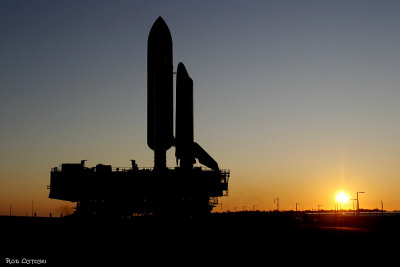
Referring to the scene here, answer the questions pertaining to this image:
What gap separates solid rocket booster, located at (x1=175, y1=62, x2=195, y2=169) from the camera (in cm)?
4509

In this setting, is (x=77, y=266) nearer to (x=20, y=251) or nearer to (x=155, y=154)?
(x=20, y=251)

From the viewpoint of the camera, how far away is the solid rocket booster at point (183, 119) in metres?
45.1

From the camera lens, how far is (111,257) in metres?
22.2

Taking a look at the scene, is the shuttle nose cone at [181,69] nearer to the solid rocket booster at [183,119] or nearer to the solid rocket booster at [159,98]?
the solid rocket booster at [183,119]

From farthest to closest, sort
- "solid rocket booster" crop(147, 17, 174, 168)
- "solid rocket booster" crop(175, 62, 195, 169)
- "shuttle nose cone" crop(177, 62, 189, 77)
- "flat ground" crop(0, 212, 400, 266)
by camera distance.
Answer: "shuttle nose cone" crop(177, 62, 189, 77), "solid rocket booster" crop(175, 62, 195, 169), "solid rocket booster" crop(147, 17, 174, 168), "flat ground" crop(0, 212, 400, 266)

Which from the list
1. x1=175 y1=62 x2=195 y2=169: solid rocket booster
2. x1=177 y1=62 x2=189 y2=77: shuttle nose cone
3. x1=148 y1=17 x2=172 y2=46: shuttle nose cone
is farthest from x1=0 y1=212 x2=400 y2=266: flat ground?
x1=148 y1=17 x2=172 y2=46: shuttle nose cone

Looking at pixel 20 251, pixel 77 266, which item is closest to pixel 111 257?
pixel 77 266

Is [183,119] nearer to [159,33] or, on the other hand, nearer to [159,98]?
[159,98]

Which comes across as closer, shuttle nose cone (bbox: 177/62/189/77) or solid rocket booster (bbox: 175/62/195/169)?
solid rocket booster (bbox: 175/62/195/169)

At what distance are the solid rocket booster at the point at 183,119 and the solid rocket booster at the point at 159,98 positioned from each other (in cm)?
144

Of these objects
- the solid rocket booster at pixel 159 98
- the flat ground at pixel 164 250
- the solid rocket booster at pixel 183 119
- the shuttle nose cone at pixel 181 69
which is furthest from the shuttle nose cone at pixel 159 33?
the flat ground at pixel 164 250

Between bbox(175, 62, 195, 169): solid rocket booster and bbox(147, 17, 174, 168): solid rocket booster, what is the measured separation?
1438 mm

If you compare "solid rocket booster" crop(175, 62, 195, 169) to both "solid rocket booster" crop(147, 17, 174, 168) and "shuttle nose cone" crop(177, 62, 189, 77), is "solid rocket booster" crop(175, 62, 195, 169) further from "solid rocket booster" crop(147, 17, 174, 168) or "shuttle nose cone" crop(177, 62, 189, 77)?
"solid rocket booster" crop(147, 17, 174, 168)

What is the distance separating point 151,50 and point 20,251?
26.3 m
